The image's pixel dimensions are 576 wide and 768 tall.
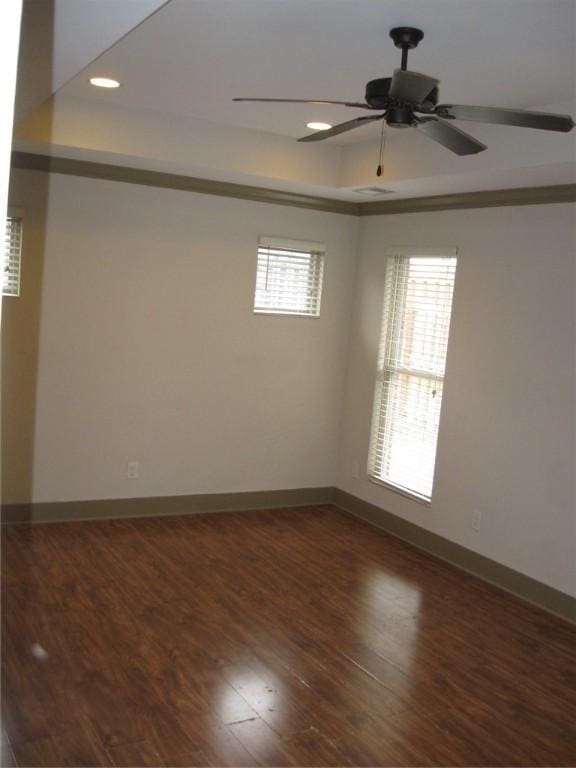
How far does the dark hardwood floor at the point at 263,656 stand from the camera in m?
3.03

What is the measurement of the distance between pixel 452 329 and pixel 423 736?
285 cm

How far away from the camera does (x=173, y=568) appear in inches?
188

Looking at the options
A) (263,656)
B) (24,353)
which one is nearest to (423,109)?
(263,656)

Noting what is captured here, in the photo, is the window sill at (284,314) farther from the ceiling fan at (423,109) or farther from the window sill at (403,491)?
the ceiling fan at (423,109)

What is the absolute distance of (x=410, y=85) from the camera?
2.52m

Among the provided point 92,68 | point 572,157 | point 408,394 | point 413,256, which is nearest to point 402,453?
point 408,394

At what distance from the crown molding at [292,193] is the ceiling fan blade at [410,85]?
215cm

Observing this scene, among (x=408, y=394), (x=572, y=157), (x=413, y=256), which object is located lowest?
(x=408, y=394)

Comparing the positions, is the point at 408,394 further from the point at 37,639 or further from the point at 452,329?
the point at 37,639

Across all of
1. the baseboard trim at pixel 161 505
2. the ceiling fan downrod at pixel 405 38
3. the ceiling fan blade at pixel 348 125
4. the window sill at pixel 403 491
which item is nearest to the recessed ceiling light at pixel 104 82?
the ceiling fan blade at pixel 348 125

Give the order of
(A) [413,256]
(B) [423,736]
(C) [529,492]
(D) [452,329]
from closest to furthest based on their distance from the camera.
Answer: (B) [423,736]
(C) [529,492]
(D) [452,329]
(A) [413,256]

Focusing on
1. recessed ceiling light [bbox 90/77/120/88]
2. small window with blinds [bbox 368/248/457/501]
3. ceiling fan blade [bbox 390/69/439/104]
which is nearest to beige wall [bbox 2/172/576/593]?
small window with blinds [bbox 368/248/457/501]

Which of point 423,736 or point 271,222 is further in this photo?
point 271,222

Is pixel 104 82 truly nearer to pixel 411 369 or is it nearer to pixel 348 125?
pixel 348 125
